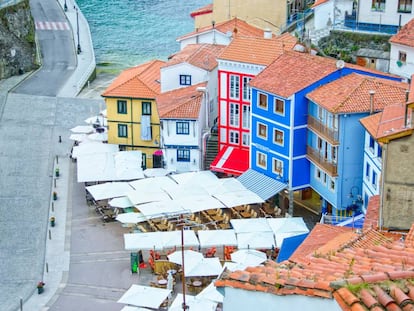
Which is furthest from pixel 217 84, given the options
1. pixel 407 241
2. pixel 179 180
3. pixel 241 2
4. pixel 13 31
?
pixel 407 241

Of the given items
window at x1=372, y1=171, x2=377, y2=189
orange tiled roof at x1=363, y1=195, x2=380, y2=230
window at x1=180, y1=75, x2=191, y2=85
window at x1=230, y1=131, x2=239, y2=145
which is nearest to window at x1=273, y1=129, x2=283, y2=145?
window at x1=230, y1=131, x2=239, y2=145

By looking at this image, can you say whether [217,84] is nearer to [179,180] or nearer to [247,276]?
[179,180]

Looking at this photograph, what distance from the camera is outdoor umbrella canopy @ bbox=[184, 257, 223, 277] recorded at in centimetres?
4647

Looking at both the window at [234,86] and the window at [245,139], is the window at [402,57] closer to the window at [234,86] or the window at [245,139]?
the window at [234,86]

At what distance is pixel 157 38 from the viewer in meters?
118

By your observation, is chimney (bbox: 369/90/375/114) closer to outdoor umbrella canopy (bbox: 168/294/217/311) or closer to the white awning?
the white awning

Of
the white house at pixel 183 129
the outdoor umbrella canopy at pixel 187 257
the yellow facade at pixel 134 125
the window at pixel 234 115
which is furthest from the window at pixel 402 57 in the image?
the outdoor umbrella canopy at pixel 187 257

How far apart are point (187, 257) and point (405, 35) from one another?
22.9 metres

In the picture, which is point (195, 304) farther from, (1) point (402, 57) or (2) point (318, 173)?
(1) point (402, 57)

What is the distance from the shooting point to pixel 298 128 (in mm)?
55156

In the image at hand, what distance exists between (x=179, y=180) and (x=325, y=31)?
18939 millimetres

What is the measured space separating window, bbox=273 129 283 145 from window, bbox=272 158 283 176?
1.15 metres

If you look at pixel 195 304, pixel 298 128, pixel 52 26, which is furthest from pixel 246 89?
pixel 52 26

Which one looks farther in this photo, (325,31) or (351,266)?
(325,31)
